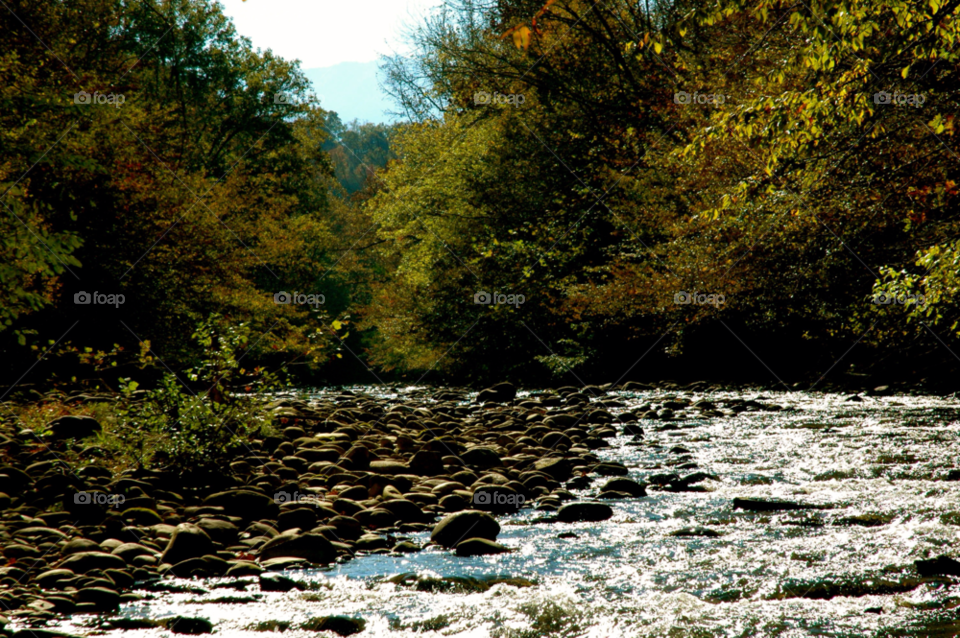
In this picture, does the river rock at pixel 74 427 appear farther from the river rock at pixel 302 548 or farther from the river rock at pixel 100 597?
the river rock at pixel 100 597

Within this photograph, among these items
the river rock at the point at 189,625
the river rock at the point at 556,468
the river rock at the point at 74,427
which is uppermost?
the river rock at the point at 74,427

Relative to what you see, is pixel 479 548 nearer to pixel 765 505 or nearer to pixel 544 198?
pixel 765 505

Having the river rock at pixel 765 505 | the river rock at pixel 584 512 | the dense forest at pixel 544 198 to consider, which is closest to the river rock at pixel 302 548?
the river rock at pixel 584 512

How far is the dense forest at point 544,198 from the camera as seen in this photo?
8.44 meters

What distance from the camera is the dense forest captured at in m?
8.44

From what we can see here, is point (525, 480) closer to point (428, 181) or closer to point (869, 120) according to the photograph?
point (869, 120)

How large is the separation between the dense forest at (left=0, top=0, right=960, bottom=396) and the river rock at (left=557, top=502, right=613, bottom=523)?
280cm

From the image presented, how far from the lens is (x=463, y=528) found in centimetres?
532

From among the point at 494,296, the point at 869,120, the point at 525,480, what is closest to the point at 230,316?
the point at 494,296

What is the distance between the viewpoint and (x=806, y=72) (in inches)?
454

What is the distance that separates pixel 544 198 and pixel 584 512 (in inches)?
638

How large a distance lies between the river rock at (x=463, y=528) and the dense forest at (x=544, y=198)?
2.47 meters

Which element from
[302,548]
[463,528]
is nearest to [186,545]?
[302,548]

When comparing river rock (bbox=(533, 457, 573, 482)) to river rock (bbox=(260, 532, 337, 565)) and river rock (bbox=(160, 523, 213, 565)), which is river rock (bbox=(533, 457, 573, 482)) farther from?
river rock (bbox=(160, 523, 213, 565))
